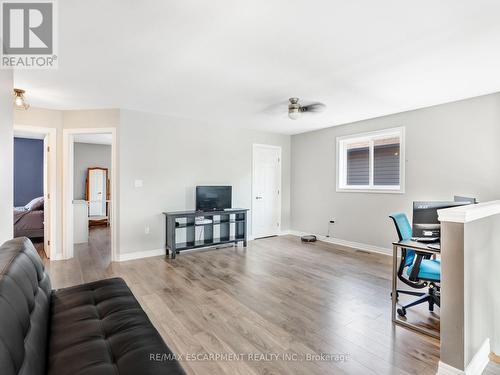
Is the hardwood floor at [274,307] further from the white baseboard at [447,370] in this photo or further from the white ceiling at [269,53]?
the white ceiling at [269,53]

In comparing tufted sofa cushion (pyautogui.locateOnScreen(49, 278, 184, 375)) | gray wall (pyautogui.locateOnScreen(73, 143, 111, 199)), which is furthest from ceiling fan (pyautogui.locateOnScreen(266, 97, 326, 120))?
gray wall (pyautogui.locateOnScreen(73, 143, 111, 199))

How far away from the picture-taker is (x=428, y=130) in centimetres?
411

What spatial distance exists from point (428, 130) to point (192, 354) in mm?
4419

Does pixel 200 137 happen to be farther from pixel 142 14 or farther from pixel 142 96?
pixel 142 14

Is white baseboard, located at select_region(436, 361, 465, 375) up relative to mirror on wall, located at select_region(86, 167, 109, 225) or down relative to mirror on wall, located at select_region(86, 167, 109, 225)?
down

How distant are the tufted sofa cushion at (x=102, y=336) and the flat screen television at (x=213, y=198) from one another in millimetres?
3021

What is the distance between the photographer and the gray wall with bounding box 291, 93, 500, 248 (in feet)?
11.6

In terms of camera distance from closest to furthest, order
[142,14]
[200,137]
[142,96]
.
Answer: [142,14] < [142,96] < [200,137]

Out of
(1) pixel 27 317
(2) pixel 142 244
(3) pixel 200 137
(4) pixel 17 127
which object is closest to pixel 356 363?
(1) pixel 27 317

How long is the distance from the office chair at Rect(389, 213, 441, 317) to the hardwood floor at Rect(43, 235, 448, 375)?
39 centimetres

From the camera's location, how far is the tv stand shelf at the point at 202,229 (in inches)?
178

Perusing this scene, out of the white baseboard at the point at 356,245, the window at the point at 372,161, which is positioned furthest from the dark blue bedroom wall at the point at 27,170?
the window at the point at 372,161

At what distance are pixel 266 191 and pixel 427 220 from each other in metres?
3.98

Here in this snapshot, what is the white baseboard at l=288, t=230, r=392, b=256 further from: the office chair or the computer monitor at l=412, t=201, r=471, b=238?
the computer monitor at l=412, t=201, r=471, b=238
